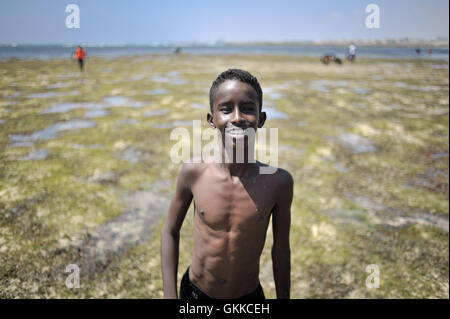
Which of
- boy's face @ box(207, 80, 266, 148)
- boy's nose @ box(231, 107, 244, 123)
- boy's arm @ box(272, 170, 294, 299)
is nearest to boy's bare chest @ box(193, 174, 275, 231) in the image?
boy's arm @ box(272, 170, 294, 299)

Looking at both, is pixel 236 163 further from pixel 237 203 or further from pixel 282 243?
pixel 282 243

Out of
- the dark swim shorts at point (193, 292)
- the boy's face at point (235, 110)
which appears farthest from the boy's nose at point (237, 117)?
the dark swim shorts at point (193, 292)

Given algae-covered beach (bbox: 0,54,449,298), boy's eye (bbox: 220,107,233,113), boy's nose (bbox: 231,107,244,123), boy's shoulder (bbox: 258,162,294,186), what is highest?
boy's eye (bbox: 220,107,233,113)

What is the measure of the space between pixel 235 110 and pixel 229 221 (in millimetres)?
893

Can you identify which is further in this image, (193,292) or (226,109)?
(193,292)

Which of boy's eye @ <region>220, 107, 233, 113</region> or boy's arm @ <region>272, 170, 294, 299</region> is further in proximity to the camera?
boy's arm @ <region>272, 170, 294, 299</region>

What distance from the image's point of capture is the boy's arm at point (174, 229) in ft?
6.98

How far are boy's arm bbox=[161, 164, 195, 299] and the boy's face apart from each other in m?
0.55

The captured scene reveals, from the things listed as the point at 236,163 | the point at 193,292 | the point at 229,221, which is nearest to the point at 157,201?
the point at 193,292

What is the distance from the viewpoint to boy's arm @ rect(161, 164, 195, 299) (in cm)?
213

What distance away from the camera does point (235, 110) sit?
184 centimetres

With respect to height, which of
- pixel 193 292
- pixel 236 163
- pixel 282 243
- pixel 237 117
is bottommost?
pixel 193 292

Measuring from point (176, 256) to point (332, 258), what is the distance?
11.7 feet

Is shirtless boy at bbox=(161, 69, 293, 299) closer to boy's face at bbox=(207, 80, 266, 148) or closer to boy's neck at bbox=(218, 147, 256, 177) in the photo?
boy's neck at bbox=(218, 147, 256, 177)
